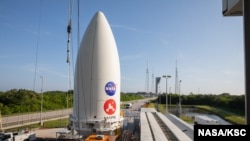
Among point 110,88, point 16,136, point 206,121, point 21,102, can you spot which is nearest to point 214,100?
point 206,121

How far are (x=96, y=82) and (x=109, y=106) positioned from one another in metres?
1.91

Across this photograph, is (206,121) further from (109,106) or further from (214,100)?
(214,100)

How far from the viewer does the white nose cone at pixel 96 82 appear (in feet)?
57.8

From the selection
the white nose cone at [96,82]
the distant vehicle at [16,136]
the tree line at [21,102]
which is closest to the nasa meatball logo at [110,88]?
the white nose cone at [96,82]

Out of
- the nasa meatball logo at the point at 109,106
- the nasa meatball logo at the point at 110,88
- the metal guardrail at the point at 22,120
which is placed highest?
the nasa meatball logo at the point at 110,88

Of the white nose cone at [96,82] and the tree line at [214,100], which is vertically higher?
the white nose cone at [96,82]

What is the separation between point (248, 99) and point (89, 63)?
15.2 m

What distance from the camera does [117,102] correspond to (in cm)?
1858

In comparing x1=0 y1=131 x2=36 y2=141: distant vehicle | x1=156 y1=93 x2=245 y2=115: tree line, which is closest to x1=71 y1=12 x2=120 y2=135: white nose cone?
x1=0 y1=131 x2=36 y2=141: distant vehicle

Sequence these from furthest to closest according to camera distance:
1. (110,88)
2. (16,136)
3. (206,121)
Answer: (206,121) → (16,136) → (110,88)

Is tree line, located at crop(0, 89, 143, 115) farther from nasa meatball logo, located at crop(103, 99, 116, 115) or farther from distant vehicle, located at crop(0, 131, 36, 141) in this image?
nasa meatball logo, located at crop(103, 99, 116, 115)

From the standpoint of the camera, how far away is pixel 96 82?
1767cm

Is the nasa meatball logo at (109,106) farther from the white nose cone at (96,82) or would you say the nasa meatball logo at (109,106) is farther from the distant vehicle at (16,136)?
the distant vehicle at (16,136)

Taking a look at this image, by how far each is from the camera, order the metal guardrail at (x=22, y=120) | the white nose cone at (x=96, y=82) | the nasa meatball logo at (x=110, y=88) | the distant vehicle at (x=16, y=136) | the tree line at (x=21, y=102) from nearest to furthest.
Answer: the white nose cone at (x=96, y=82) < the nasa meatball logo at (x=110, y=88) < the distant vehicle at (x=16, y=136) < the metal guardrail at (x=22, y=120) < the tree line at (x=21, y=102)
